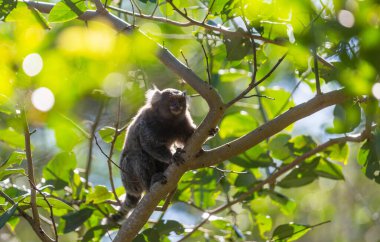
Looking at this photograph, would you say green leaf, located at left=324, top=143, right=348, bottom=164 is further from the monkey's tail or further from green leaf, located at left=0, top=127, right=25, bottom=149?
green leaf, located at left=0, top=127, right=25, bottom=149

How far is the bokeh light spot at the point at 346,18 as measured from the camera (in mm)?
1778

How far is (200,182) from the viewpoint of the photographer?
6.09m

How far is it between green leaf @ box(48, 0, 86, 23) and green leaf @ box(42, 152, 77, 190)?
2.04 m

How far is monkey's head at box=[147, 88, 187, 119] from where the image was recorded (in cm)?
666

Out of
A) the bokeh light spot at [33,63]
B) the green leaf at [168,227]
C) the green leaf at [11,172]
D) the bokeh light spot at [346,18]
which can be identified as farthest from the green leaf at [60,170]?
the bokeh light spot at [346,18]

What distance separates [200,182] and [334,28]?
14.3ft

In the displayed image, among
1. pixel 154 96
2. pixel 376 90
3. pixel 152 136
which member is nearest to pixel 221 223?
pixel 152 136

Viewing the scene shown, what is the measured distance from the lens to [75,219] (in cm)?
562

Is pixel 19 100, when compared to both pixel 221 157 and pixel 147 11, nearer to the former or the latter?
pixel 221 157

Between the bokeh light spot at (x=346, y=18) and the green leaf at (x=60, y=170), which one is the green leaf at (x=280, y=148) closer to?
the green leaf at (x=60, y=170)

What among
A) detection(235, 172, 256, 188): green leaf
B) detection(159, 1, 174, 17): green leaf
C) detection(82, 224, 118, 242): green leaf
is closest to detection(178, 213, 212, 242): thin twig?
detection(235, 172, 256, 188): green leaf

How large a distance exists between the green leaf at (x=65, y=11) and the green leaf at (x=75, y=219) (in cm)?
207

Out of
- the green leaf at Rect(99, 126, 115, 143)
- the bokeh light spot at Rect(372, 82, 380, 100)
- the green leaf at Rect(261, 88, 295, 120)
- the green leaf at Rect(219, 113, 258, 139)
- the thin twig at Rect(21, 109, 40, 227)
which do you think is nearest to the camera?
the bokeh light spot at Rect(372, 82, 380, 100)

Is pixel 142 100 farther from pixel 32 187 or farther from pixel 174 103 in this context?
pixel 32 187
